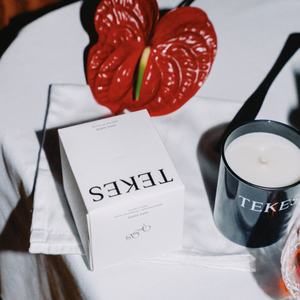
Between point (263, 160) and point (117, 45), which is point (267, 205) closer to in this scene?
point (263, 160)

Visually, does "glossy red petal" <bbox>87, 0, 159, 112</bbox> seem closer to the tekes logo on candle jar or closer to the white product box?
the white product box

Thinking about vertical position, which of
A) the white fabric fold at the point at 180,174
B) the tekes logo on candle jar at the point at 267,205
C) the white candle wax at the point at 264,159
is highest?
the white candle wax at the point at 264,159

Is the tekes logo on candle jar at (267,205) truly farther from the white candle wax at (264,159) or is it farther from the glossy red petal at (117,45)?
the glossy red petal at (117,45)

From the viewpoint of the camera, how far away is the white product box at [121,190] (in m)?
0.33

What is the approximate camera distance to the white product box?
A: 0.33 meters

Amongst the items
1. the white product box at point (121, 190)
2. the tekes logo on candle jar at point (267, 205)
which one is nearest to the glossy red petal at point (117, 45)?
the white product box at point (121, 190)

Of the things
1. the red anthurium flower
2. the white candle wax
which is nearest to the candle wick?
the white candle wax

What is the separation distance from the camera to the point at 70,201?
15.6 inches

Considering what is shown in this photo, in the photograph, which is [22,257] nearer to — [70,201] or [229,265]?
[70,201]

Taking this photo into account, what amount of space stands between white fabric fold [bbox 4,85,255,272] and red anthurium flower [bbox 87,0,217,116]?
0.8 inches

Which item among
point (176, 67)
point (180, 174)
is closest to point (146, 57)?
point (176, 67)

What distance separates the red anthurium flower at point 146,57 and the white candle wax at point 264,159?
0.14m

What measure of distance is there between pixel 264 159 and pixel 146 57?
0.20m

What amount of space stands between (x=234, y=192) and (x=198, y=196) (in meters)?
0.09
